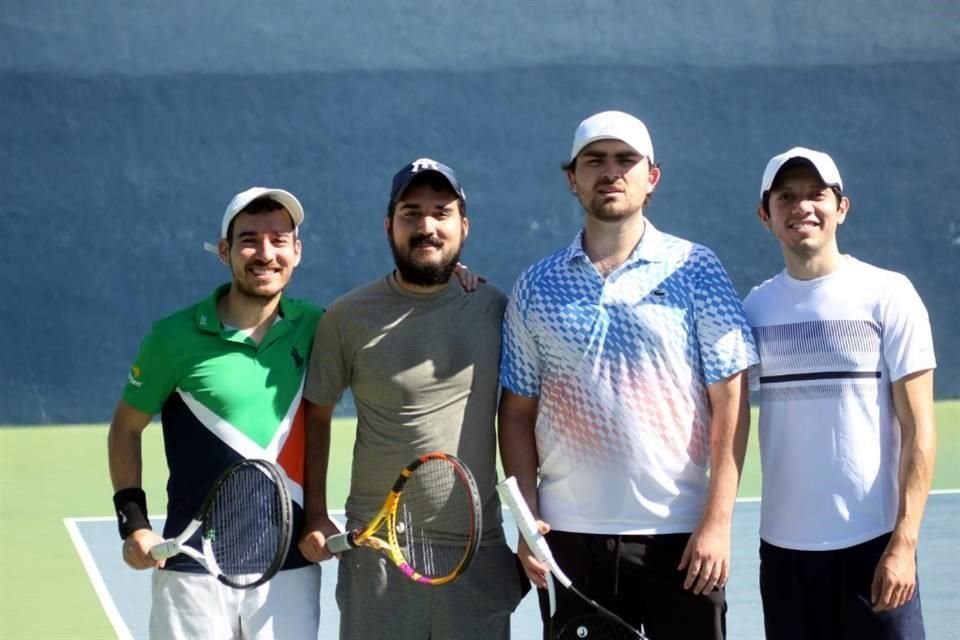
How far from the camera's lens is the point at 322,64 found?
40.9ft

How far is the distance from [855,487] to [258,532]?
1533 millimetres

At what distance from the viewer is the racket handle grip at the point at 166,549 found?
4008 millimetres

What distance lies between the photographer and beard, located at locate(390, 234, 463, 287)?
4242 millimetres

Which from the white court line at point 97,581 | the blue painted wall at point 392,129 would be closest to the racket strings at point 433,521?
the white court line at point 97,581

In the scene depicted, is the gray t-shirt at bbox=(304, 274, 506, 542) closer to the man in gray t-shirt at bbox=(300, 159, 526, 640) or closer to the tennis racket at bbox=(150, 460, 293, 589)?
the man in gray t-shirt at bbox=(300, 159, 526, 640)

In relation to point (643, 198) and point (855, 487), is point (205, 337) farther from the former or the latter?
point (855, 487)

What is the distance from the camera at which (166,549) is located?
4012 mm

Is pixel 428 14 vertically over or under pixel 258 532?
over

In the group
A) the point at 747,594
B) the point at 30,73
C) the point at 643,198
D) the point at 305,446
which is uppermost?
the point at 30,73

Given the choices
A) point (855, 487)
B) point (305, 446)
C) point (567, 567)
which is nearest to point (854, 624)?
point (855, 487)

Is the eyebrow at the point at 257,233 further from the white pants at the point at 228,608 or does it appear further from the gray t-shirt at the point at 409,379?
the white pants at the point at 228,608

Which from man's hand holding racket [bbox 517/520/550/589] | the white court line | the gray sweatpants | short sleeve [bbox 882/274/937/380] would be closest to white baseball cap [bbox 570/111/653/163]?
short sleeve [bbox 882/274/937/380]

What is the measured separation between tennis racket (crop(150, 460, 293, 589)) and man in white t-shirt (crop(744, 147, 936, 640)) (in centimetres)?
130

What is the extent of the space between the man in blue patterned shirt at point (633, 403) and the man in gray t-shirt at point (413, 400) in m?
0.14
